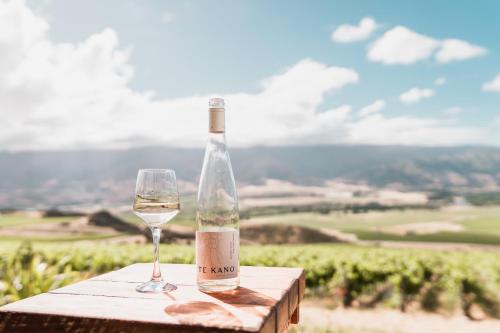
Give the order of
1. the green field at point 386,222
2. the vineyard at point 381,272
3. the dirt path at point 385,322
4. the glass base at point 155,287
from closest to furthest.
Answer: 1. the glass base at point 155,287
2. the dirt path at point 385,322
3. the vineyard at point 381,272
4. the green field at point 386,222

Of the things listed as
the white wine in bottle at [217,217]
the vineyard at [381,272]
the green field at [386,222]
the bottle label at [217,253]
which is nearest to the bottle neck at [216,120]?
the white wine in bottle at [217,217]

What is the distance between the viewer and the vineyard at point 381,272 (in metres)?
6.06

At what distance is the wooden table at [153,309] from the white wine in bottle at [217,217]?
0.24 ft

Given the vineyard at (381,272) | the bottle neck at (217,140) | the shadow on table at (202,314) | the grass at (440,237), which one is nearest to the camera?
the shadow on table at (202,314)

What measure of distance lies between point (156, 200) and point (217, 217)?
28 cm

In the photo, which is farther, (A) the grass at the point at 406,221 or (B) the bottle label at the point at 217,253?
(A) the grass at the point at 406,221

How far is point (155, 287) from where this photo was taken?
1762mm

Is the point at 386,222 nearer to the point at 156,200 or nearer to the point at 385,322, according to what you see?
the point at 385,322

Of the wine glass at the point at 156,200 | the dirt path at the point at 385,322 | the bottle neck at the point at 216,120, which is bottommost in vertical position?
the dirt path at the point at 385,322

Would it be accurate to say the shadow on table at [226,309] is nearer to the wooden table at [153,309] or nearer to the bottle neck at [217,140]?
the wooden table at [153,309]

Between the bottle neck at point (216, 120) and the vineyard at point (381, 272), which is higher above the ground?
the bottle neck at point (216, 120)

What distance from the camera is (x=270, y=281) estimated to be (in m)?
1.92

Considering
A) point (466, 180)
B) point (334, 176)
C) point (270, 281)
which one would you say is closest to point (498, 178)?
point (466, 180)

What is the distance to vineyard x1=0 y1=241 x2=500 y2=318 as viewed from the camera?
6.06 metres
